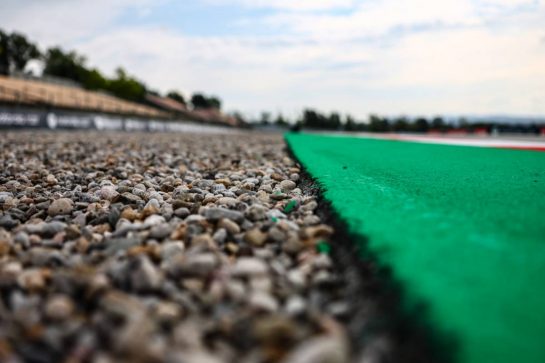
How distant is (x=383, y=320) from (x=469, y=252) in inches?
18.6

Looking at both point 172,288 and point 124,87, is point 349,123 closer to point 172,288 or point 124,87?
point 124,87

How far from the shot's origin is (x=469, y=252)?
143 cm

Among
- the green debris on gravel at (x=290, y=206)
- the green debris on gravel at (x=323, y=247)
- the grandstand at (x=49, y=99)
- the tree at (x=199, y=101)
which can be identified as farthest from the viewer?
the tree at (x=199, y=101)

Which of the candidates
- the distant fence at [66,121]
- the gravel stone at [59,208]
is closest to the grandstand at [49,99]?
the distant fence at [66,121]

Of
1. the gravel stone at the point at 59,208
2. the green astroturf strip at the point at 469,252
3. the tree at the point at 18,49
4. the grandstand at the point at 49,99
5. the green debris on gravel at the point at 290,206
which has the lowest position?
the gravel stone at the point at 59,208

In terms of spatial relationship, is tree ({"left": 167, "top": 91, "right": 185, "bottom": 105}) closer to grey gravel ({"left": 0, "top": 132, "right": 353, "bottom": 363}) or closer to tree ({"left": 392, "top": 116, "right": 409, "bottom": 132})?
tree ({"left": 392, "top": 116, "right": 409, "bottom": 132})

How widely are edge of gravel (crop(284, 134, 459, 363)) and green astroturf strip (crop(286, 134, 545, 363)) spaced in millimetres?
28

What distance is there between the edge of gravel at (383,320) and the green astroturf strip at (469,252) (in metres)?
0.03

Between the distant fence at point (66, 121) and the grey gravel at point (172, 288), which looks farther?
the distant fence at point (66, 121)

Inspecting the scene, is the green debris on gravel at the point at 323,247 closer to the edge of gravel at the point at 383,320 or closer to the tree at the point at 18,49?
the edge of gravel at the point at 383,320

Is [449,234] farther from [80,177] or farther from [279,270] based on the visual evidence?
[80,177]

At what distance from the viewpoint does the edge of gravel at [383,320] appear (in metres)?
1.01

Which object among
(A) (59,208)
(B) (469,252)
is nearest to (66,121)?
(A) (59,208)

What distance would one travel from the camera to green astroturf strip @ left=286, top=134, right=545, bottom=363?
1.03m
